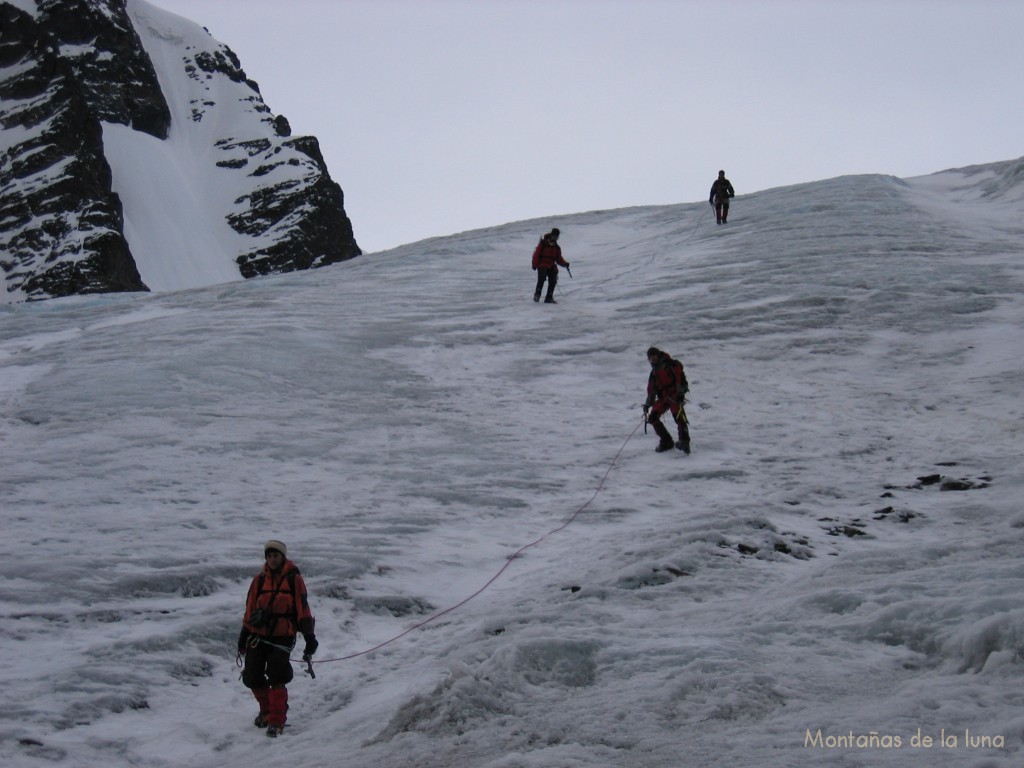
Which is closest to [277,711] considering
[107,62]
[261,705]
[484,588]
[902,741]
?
[261,705]

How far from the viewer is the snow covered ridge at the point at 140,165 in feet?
382

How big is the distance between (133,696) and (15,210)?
128134mm

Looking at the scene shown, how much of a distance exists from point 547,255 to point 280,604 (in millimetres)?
14763

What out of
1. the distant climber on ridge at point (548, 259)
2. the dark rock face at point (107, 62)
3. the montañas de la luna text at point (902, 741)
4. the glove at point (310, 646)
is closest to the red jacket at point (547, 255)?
the distant climber on ridge at point (548, 259)

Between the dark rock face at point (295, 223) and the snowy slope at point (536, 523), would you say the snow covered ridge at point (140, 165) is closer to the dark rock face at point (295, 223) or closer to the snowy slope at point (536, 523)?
the dark rock face at point (295, 223)

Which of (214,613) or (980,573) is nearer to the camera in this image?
(980,573)

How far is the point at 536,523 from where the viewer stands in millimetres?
9977

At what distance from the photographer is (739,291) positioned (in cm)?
1994

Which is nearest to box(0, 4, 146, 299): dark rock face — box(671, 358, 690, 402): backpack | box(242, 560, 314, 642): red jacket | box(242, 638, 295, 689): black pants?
box(671, 358, 690, 402): backpack

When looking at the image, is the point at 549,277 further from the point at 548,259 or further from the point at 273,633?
the point at 273,633

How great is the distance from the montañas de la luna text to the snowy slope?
0.02 metres

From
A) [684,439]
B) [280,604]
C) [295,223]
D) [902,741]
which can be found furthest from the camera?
[295,223]

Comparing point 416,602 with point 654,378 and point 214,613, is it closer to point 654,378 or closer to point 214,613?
point 214,613

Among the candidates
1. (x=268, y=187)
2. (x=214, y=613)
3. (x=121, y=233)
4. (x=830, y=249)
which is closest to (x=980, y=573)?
(x=214, y=613)
